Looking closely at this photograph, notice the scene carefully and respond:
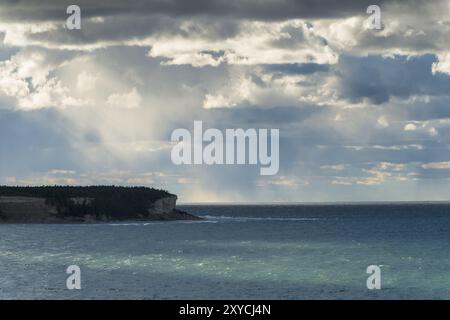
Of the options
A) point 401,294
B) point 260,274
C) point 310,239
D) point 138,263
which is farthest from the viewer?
point 310,239

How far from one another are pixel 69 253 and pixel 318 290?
56283 millimetres

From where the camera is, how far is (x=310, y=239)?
152 metres

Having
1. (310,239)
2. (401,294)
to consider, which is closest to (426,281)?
(401,294)

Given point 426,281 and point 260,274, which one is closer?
point 426,281

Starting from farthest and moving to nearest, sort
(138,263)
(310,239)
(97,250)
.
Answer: (310,239)
(97,250)
(138,263)

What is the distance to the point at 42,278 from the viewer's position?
8525 centimetres
